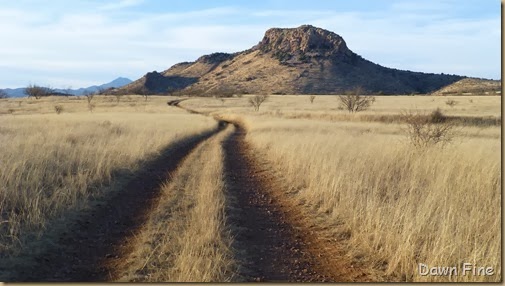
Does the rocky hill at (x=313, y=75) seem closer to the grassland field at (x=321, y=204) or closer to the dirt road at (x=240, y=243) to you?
the grassland field at (x=321, y=204)

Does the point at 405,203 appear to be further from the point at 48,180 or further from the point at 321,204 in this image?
the point at 48,180

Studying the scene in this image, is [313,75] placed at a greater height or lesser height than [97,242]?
greater

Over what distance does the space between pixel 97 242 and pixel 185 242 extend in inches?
67.0

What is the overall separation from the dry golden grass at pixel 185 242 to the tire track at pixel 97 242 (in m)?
0.30

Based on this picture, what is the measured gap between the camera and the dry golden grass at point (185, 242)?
541cm

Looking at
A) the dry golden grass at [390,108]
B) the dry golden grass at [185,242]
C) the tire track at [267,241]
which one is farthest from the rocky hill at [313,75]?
the dry golden grass at [185,242]

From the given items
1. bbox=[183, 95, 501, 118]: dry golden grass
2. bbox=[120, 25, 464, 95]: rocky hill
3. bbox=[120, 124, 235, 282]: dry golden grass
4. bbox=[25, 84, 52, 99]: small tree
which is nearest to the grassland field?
bbox=[120, 124, 235, 282]: dry golden grass

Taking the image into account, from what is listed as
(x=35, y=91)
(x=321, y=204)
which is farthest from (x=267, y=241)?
(x=35, y=91)

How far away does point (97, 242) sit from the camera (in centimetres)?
702

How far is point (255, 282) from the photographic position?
17.7 feet

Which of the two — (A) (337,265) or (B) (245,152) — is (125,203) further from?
(B) (245,152)

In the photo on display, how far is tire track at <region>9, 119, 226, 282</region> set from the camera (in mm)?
5766

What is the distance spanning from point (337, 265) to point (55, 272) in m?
3.78

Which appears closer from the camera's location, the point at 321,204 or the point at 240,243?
the point at 240,243
